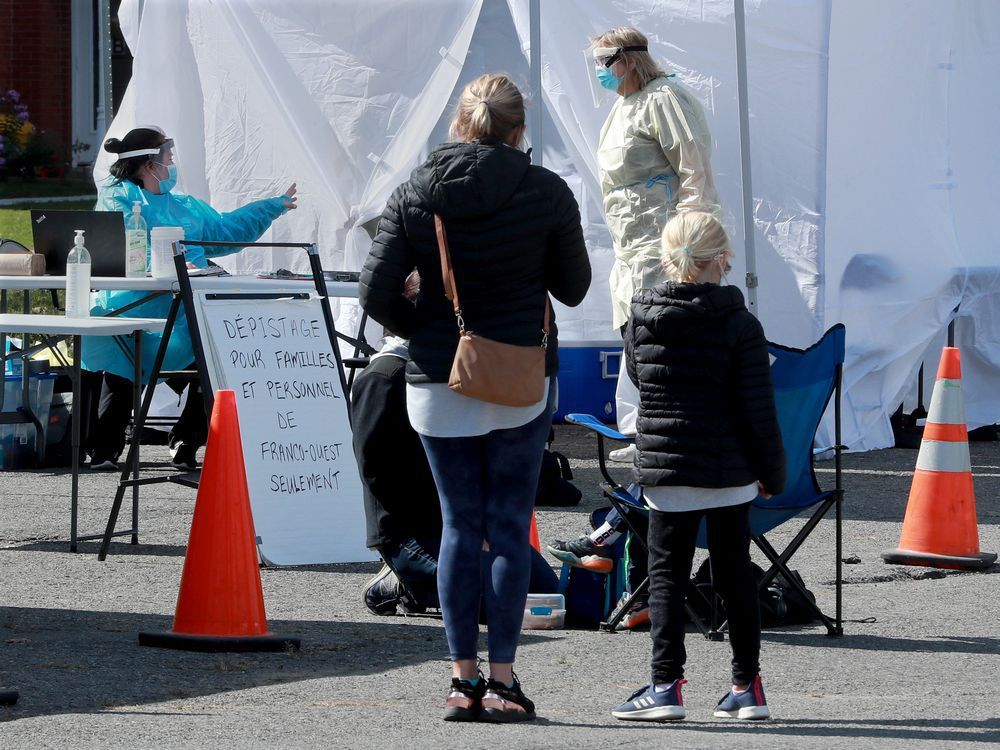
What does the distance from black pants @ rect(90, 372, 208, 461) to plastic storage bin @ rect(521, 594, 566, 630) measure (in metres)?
3.84

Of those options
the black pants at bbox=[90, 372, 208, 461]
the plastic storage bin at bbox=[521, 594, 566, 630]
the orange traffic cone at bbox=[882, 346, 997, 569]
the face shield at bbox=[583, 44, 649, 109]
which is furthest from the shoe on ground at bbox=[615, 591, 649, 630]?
the black pants at bbox=[90, 372, 208, 461]

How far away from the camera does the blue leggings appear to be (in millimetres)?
4469

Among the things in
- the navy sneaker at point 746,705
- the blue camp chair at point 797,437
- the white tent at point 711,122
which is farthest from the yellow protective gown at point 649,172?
the navy sneaker at point 746,705

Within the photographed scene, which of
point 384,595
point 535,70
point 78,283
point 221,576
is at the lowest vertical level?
point 384,595

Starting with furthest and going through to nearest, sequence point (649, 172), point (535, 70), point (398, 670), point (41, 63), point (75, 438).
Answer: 1. point (41, 63)
2. point (535, 70)
3. point (649, 172)
4. point (75, 438)
5. point (398, 670)

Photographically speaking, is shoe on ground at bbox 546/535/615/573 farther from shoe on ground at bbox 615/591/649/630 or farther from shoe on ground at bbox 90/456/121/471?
shoe on ground at bbox 90/456/121/471

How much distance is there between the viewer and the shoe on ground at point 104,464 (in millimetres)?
9344

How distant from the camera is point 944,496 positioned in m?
6.98

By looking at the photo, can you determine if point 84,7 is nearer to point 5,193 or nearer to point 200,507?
point 5,193

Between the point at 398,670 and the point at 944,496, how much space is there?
2826mm

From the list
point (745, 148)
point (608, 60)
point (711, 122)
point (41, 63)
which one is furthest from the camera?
point (41, 63)

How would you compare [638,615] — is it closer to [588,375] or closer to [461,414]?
[461,414]

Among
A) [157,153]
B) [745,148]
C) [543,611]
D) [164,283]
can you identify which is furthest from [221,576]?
[745,148]

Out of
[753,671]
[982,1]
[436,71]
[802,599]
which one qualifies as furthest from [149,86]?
[753,671]
